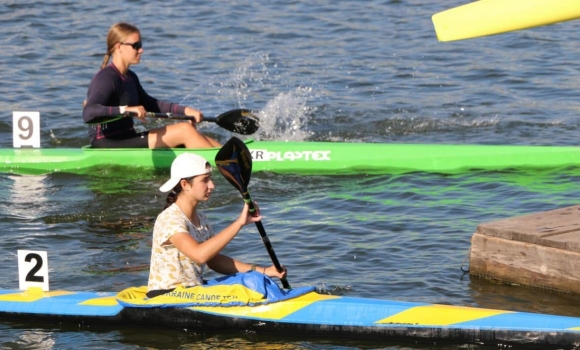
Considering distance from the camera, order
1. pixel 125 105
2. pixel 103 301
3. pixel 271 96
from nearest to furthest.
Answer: pixel 103 301
pixel 125 105
pixel 271 96

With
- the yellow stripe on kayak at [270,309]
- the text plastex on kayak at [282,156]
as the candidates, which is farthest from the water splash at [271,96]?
the yellow stripe on kayak at [270,309]

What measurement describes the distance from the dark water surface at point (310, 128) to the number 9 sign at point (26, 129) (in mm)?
396

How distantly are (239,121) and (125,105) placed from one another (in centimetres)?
108

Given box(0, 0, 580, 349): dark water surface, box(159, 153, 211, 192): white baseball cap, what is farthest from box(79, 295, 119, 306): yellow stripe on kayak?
box(159, 153, 211, 192): white baseball cap

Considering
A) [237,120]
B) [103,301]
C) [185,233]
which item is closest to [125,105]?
[237,120]

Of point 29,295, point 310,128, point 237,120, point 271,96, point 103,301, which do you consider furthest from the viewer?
point 271,96

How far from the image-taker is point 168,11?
17375mm

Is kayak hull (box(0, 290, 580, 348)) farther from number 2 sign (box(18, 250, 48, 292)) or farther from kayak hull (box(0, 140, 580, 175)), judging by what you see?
kayak hull (box(0, 140, 580, 175))

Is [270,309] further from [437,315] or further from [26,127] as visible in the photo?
[26,127]

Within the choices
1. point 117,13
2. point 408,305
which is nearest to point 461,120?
point 408,305

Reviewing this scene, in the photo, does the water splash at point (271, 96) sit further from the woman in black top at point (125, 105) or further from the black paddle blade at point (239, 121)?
the woman in black top at point (125, 105)

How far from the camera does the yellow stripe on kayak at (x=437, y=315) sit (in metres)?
5.65

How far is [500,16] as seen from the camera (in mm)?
5129

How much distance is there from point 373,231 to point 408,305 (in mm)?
2358
